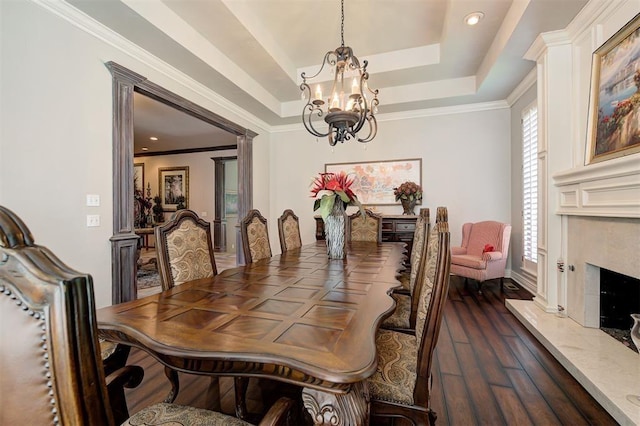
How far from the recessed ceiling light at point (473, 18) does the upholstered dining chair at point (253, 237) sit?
2.80m

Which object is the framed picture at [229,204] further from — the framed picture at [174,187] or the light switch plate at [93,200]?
the light switch plate at [93,200]

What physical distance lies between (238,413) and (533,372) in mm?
1932

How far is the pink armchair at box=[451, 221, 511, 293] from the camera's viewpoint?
3506mm

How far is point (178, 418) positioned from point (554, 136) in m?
3.53

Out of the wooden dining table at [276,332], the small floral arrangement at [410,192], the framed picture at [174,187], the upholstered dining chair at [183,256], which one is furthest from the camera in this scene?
the framed picture at [174,187]

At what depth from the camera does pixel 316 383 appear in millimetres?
727

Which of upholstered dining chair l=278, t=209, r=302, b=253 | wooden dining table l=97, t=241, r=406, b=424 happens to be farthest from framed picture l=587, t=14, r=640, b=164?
upholstered dining chair l=278, t=209, r=302, b=253

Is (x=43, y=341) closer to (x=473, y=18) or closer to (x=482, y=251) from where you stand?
(x=473, y=18)

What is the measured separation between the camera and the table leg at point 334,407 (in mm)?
773

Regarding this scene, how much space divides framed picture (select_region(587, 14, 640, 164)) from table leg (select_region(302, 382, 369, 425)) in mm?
2366

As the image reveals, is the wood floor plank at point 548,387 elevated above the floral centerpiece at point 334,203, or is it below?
below

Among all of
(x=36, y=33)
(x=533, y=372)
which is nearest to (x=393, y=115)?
(x=533, y=372)

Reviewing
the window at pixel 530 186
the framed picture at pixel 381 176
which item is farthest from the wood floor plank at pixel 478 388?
the framed picture at pixel 381 176

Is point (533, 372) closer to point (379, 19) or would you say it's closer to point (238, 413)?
point (238, 413)
